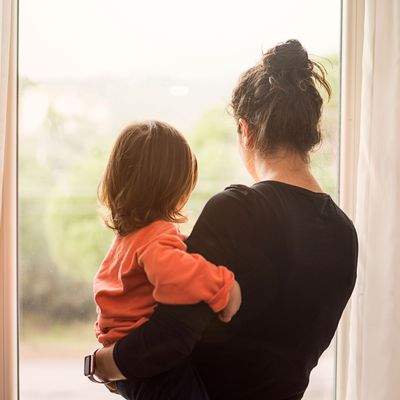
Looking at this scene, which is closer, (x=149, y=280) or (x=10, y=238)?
(x=149, y=280)

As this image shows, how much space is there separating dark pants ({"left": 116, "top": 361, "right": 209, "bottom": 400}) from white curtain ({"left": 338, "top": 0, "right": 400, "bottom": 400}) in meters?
0.82

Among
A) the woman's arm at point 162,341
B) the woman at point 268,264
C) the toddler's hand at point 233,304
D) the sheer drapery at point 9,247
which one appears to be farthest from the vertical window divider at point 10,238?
the toddler's hand at point 233,304

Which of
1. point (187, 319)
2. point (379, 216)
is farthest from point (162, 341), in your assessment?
point (379, 216)

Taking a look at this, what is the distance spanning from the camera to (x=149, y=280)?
3.87ft

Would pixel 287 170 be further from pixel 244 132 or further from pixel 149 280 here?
pixel 149 280

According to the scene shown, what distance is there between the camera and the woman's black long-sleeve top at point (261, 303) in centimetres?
110

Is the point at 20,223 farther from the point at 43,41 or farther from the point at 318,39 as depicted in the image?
the point at 318,39

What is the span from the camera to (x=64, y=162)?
80.4 inches

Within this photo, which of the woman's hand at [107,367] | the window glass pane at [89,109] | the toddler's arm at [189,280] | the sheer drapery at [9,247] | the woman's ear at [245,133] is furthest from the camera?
the window glass pane at [89,109]

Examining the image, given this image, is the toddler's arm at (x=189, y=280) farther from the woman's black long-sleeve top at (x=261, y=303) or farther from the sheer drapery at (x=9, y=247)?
the sheer drapery at (x=9, y=247)

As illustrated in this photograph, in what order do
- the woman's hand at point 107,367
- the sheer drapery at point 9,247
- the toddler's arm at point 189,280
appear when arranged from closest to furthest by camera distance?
the toddler's arm at point 189,280
the woman's hand at point 107,367
the sheer drapery at point 9,247

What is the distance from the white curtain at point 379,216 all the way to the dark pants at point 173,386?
82cm

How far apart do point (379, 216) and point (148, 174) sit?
2.85 ft

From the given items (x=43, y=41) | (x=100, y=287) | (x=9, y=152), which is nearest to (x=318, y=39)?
(x=43, y=41)
